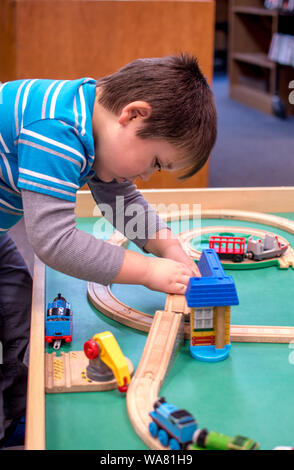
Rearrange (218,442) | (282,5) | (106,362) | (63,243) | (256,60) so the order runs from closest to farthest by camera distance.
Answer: (218,442) < (106,362) < (63,243) < (282,5) < (256,60)

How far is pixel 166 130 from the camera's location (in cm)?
71

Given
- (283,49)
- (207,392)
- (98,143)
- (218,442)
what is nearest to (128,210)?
(98,143)

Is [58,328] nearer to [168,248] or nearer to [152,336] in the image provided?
[152,336]

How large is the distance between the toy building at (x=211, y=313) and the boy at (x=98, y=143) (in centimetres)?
10

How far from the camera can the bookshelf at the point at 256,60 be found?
13.2 feet

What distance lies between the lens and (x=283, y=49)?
12.4 feet

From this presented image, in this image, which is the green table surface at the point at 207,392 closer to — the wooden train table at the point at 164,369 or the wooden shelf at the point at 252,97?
the wooden train table at the point at 164,369

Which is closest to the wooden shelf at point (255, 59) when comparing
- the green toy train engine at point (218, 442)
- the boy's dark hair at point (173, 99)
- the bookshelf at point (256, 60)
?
the bookshelf at point (256, 60)

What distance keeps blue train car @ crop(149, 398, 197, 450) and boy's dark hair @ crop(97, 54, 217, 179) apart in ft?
1.12

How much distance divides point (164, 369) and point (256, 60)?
3.96 meters

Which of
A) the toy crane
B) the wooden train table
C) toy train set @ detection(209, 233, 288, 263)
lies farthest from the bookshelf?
the toy crane

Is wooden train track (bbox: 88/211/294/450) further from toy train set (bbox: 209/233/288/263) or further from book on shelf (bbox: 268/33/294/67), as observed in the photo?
book on shelf (bbox: 268/33/294/67)

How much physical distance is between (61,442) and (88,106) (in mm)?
425

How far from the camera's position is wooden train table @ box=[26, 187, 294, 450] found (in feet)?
1.72
